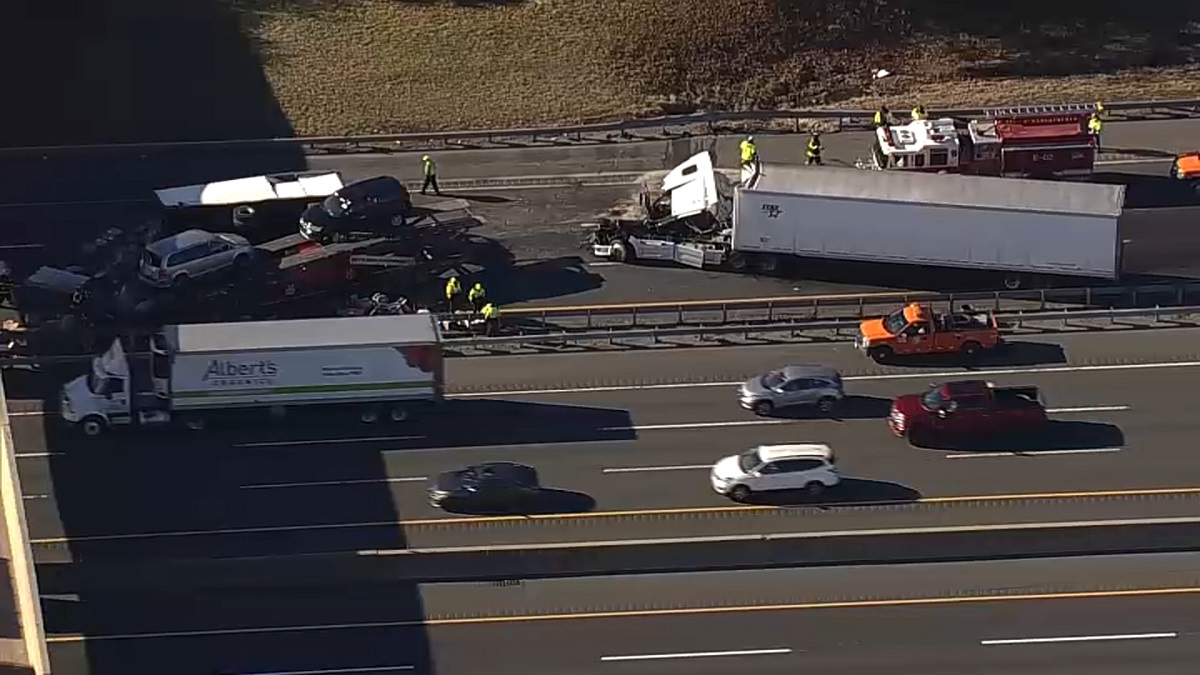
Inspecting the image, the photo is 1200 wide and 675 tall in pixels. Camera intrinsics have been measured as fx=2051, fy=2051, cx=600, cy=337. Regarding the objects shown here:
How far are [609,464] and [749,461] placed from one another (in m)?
2.99

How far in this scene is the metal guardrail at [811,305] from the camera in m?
45.6

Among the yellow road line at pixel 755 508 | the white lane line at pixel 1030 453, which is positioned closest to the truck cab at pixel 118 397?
the yellow road line at pixel 755 508

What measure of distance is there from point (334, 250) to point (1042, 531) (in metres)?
18.2

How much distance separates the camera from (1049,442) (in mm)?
40188

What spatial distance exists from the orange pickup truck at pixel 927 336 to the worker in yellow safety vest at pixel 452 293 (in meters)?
9.10

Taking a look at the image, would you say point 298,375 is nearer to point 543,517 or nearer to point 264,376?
point 264,376

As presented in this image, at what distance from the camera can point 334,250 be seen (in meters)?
46.5

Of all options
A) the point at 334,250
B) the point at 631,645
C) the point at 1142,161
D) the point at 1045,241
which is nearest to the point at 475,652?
the point at 631,645

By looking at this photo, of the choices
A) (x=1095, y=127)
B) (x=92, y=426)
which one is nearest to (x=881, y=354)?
(x=1095, y=127)

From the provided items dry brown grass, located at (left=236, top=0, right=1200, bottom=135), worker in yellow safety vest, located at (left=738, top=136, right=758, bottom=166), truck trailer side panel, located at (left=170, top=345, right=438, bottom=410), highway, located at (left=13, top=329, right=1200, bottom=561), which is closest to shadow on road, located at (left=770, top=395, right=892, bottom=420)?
highway, located at (left=13, top=329, right=1200, bottom=561)

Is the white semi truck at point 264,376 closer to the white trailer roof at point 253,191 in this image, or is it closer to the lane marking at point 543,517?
the lane marking at point 543,517

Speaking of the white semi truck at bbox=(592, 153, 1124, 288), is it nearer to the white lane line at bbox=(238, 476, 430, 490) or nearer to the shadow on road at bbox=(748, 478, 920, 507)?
the shadow on road at bbox=(748, 478, 920, 507)

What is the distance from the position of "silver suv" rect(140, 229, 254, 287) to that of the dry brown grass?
9.91 metres

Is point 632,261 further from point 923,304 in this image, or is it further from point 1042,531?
point 1042,531
